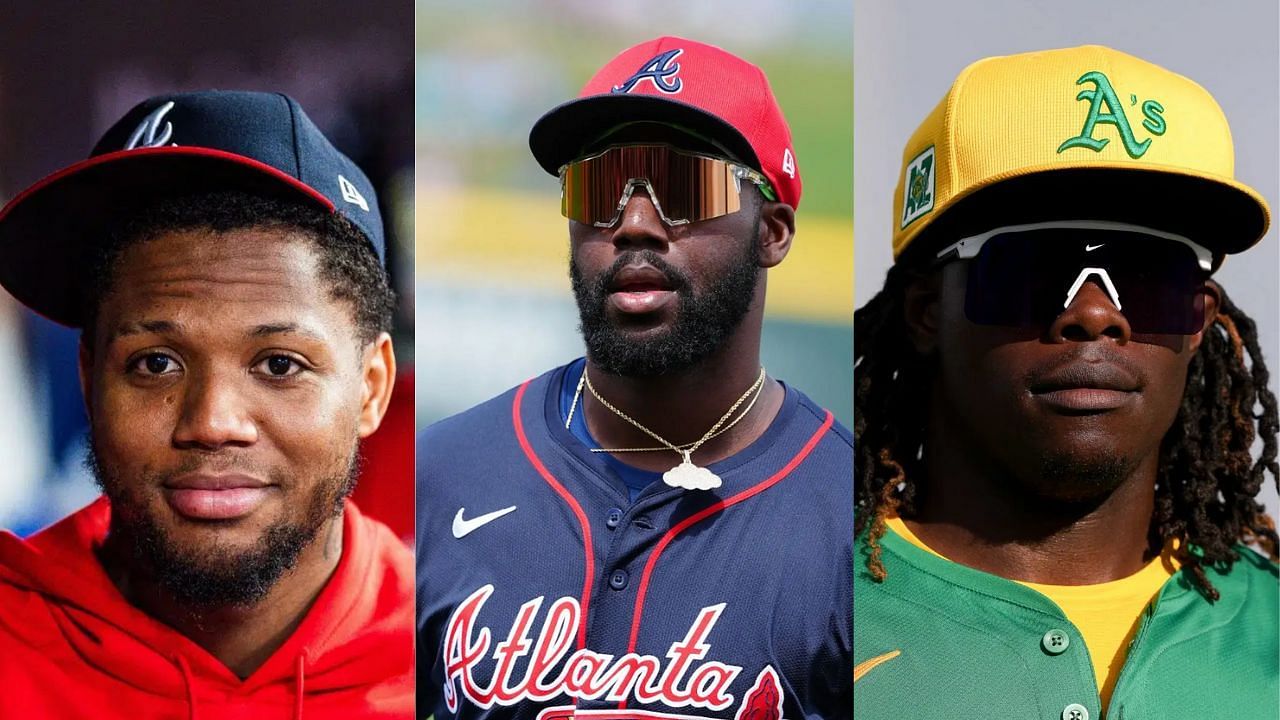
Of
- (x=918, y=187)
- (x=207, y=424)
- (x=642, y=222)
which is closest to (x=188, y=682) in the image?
(x=207, y=424)

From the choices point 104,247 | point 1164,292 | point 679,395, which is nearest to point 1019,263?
point 1164,292

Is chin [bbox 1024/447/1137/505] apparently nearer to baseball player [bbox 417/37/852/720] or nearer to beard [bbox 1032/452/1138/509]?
beard [bbox 1032/452/1138/509]

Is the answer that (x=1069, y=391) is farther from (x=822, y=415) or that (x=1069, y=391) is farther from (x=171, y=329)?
(x=171, y=329)

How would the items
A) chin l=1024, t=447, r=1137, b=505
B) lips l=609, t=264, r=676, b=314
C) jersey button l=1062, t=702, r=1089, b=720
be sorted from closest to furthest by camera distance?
jersey button l=1062, t=702, r=1089, b=720 < chin l=1024, t=447, r=1137, b=505 < lips l=609, t=264, r=676, b=314

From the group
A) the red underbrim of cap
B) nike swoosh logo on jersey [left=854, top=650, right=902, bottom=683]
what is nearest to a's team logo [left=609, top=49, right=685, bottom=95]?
the red underbrim of cap

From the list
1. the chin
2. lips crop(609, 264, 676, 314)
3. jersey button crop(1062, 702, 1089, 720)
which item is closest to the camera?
jersey button crop(1062, 702, 1089, 720)

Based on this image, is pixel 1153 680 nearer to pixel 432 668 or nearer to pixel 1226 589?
pixel 1226 589

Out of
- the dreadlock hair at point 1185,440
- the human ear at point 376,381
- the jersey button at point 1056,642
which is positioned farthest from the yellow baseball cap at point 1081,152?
the human ear at point 376,381
